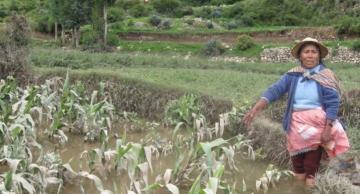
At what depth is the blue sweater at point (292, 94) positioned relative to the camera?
5.43m

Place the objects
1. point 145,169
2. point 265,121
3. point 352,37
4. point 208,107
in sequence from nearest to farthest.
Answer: point 145,169
point 265,121
point 208,107
point 352,37

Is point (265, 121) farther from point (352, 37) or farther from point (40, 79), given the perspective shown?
point (352, 37)

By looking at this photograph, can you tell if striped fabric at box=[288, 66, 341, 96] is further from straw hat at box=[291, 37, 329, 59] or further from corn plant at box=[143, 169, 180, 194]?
corn plant at box=[143, 169, 180, 194]

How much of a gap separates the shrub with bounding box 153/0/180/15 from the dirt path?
28.2ft

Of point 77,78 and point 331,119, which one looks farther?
point 77,78

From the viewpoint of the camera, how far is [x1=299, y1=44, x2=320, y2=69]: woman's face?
5.55 m

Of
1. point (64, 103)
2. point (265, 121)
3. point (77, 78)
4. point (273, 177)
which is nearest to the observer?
point (273, 177)

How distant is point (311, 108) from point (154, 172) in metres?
2.10

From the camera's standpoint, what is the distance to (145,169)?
16.3 feet

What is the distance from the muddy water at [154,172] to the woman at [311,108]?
0.38m

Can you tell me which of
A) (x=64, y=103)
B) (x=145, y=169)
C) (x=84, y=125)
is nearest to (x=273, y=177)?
(x=145, y=169)

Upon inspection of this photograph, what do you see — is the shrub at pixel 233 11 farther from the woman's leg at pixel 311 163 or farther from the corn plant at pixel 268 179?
the woman's leg at pixel 311 163

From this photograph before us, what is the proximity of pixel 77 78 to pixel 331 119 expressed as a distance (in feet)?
21.3

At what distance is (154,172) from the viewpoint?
21.5 feet
